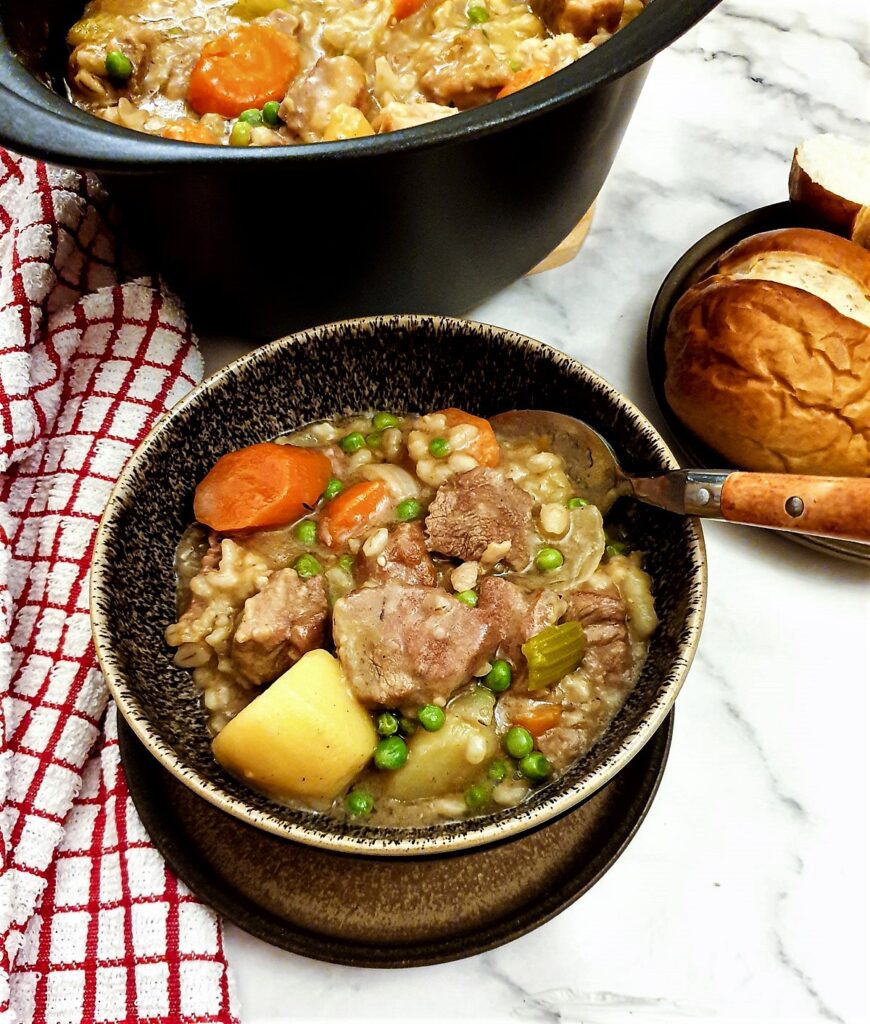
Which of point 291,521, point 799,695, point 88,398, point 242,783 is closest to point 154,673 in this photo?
point 242,783

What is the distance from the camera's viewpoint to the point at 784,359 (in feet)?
6.41

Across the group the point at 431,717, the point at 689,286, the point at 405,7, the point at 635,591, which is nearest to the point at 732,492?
the point at 635,591

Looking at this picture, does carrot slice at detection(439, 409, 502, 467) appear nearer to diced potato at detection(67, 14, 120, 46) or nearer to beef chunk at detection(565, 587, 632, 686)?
beef chunk at detection(565, 587, 632, 686)

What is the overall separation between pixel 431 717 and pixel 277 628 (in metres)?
0.32

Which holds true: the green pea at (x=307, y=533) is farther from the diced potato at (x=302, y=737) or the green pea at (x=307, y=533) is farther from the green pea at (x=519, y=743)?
the green pea at (x=519, y=743)

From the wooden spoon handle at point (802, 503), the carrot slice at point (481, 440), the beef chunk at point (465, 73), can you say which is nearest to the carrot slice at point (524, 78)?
the beef chunk at point (465, 73)

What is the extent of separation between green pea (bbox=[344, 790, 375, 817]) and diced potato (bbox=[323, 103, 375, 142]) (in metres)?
1.32

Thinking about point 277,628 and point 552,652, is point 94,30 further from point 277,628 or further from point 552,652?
point 552,652

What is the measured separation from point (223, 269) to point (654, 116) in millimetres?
1566

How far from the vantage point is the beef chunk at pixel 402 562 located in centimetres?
176

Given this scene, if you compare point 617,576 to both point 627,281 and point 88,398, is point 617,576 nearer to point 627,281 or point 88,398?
point 627,281

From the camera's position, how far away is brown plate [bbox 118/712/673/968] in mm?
1612

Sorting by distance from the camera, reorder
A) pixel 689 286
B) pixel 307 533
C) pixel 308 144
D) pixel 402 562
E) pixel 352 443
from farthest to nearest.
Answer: pixel 689 286
pixel 352 443
pixel 307 533
pixel 402 562
pixel 308 144

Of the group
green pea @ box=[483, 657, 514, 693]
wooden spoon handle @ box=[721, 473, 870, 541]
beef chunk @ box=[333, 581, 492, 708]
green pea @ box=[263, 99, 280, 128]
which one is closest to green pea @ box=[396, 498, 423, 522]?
beef chunk @ box=[333, 581, 492, 708]
